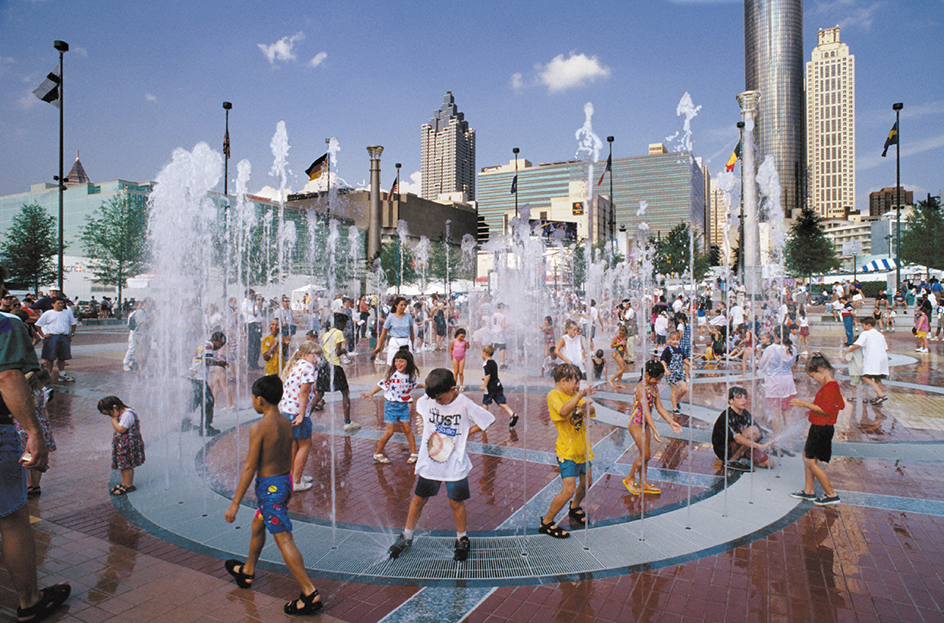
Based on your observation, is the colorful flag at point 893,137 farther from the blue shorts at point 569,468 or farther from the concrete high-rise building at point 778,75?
the concrete high-rise building at point 778,75

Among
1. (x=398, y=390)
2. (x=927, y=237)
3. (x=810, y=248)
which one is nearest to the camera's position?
(x=398, y=390)

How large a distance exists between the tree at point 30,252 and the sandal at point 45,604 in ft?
124

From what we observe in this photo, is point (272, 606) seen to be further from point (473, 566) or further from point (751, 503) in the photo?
point (751, 503)

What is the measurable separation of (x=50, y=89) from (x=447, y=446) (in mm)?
20363

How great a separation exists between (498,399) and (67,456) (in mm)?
5778

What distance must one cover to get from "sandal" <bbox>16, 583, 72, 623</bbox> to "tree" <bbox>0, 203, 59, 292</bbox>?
124 ft

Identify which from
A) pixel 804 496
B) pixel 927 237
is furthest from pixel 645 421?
pixel 927 237

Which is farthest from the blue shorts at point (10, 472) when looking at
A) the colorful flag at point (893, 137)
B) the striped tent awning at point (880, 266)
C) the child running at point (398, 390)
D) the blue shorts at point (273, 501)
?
the striped tent awning at point (880, 266)

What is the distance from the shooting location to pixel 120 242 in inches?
1433

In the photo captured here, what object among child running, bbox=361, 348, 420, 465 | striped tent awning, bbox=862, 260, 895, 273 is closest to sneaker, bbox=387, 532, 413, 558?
child running, bbox=361, 348, 420, 465

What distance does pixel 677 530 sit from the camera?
15.4ft

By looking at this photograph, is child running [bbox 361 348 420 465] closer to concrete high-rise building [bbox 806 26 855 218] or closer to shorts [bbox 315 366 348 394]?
shorts [bbox 315 366 348 394]

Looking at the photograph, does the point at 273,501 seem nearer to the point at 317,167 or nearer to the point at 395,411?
the point at 395,411

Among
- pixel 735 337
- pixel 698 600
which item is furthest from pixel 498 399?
pixel 735 337
